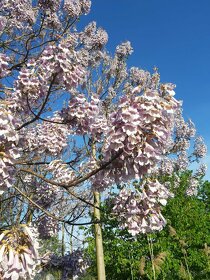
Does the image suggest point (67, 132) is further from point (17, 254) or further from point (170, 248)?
point (170, 248)

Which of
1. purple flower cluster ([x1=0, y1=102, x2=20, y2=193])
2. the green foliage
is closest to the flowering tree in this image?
purple flower cluster ([x1=0, y1=102, x2=20, y2=193])

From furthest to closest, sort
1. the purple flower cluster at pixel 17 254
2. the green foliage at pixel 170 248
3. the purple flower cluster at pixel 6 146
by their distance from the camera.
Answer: the green foliage at pixel 170 248, the purple flower cluster at pixel 6 146, the purple flower cluster at pixel 17 254

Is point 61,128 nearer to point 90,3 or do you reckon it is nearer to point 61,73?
point 61,73

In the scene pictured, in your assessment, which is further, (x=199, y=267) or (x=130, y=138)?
(x=199, y=267)

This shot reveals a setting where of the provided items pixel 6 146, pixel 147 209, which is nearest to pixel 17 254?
pixel 6 146

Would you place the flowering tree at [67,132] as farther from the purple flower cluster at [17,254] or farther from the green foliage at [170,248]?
the green foliage at [170,248]

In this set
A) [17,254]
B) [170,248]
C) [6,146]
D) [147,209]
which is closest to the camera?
[17,254]

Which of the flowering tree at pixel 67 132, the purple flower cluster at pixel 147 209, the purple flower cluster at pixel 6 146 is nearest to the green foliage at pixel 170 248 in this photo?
the flowering tree at pixel 67 132

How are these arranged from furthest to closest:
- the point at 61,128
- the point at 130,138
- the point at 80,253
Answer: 1. the point at 80,253
2. the point at 61,128
3. the point at 130,138

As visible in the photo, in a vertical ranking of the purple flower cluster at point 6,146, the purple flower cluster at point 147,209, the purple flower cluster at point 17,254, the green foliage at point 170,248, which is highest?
the green foliage at point 170,248

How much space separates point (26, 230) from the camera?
252cm

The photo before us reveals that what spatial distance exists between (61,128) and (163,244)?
63.9 feet

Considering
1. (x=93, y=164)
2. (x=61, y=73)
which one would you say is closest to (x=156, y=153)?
(x=61, y=73)

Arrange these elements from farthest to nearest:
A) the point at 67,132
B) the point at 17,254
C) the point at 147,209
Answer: the point at 67,132
the point at 147,209
the point at 17,254
